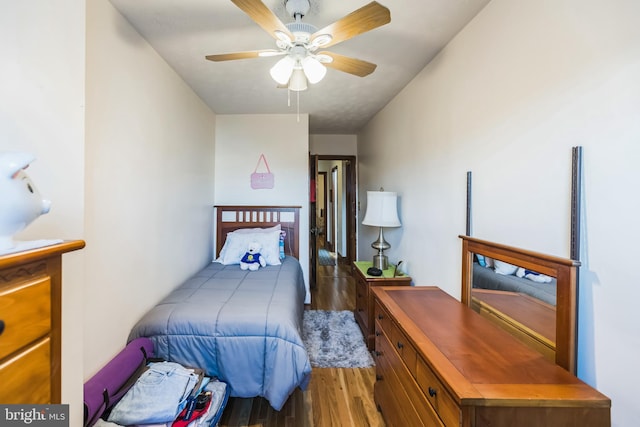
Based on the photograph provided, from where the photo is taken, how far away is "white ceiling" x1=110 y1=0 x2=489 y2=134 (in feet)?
5.13

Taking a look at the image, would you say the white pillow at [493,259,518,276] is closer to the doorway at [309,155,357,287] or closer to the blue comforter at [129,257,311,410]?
the blue comforter at [129,257,311,410]

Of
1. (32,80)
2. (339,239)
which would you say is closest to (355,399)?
(32,80)

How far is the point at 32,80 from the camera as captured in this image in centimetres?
82

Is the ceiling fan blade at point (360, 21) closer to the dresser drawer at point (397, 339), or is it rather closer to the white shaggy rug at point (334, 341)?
the dresser drawer at point (397, 339)

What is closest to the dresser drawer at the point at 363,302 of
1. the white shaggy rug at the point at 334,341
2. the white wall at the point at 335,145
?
the white shaggy rug at the point at 334,341

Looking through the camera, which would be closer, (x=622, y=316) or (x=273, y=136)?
(x=622, y=316)

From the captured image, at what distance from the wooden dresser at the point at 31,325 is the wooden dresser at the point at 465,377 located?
1143 millimetres

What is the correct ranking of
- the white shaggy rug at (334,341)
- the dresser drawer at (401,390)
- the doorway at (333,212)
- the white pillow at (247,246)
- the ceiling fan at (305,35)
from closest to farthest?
the dresser drawer at (401,390) < the ceiling fan at (305,35) < the white shaggy rug at (334,341) < the white pillow at (247,246) < the doorway at (333,212)

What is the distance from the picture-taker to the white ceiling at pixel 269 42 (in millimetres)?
1562

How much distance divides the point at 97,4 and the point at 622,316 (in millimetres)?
2694

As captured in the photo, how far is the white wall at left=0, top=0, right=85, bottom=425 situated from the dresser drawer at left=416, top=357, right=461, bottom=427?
126 centimetres

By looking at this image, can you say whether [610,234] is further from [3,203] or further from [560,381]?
[3,203]

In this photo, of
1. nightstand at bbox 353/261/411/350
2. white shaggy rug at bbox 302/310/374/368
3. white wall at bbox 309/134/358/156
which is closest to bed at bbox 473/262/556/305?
nightstand at bbox 353/261/411/350

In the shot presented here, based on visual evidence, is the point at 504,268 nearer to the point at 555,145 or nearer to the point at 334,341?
the point at 555,145
